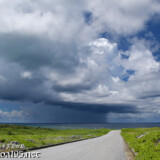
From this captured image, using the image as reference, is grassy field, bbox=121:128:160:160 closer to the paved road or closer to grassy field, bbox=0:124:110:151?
the paved road

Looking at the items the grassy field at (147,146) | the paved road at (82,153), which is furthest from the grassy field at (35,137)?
the grassy field at (147,146)

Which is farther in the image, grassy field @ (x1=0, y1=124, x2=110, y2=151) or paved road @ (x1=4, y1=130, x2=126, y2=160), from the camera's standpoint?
grassy field @ (x1=0, y1=124, x2=110, y2=151)

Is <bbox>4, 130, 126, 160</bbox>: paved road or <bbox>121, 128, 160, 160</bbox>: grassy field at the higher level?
<bbox>121, 128, 160, 160</bbox>: grassy field

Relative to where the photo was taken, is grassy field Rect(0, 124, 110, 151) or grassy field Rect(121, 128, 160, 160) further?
grassy field Rect(0, 124, 110, 151)

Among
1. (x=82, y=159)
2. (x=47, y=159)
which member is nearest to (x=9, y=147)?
(x=47, y=159)

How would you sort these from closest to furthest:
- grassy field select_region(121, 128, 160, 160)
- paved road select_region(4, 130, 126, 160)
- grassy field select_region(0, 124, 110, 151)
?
grassy field select_region(121, 128, 160, 160)
paved road select_region(4, 130, 126, 160)
grassy field select_region(0, 124, 110, 151)

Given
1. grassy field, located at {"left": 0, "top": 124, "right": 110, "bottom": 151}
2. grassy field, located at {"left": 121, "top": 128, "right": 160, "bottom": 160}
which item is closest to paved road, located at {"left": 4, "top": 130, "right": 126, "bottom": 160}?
grassy field, located at {"left": 121, "top": 128, "right": 160, "bottom": 160}

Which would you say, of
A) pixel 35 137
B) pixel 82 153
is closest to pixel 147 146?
pixel 82 153

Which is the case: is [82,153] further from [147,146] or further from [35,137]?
[35,137]

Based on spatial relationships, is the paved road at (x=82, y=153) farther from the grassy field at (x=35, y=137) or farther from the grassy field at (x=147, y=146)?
the grassy field at (x=35, y=137)

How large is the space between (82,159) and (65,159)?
1242mm

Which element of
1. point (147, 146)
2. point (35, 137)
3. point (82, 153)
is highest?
point (147, 146)

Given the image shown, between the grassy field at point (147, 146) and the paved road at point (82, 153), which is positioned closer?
the grassy field at point (147, 146)

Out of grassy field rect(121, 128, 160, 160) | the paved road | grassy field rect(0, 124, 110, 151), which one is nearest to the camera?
grassy field rect(121, 128, 160, 160)
